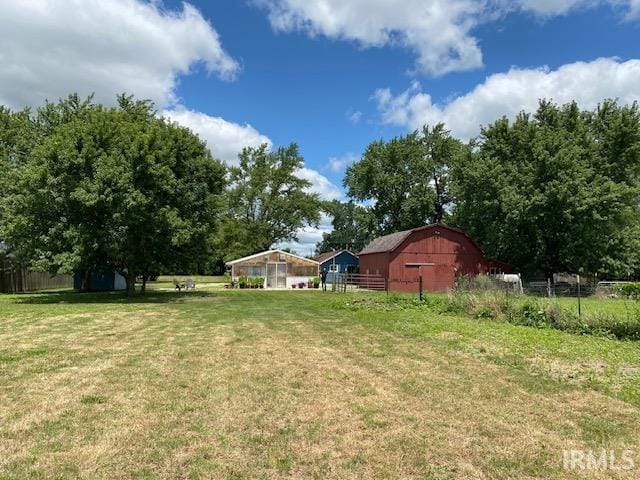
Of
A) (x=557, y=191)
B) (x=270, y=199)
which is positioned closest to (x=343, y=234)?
(x=270, y=199)

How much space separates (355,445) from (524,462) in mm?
1450

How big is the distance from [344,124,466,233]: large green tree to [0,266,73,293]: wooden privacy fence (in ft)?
109

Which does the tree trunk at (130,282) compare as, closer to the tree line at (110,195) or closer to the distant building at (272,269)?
the tree line at (110,195)

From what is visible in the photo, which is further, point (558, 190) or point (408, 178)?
point (408, 178)

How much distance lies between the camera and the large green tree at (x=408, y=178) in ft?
174

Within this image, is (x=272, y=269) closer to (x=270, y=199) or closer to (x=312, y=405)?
(x=270, y=199)

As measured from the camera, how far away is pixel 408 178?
5378 centimetres

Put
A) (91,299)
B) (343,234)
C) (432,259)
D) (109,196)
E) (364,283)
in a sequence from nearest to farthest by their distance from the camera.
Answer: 1. (109,196)
2. (91,299)
3. (432,259)
4. (364,283)
5. (343,234)

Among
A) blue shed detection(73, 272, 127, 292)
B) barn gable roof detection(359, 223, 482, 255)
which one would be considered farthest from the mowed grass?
barn gable roof detection(359, 223, 482, 255)

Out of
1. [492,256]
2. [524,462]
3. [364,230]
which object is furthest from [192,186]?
[364,230]

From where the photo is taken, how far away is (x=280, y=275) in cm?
4162

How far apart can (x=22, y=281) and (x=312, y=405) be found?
29.5 metres

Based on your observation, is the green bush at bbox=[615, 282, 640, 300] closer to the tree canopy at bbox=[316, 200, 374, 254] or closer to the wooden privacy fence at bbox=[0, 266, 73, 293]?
the wooden privacy fence at bbox=[0, 266, 73, 293]

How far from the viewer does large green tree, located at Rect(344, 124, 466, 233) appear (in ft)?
174
